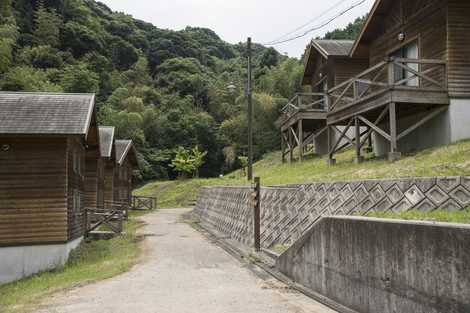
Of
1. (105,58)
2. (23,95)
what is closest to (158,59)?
(105,58)

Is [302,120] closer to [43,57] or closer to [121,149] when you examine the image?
[121,149]

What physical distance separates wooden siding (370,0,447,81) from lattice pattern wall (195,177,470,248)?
6.77 meters

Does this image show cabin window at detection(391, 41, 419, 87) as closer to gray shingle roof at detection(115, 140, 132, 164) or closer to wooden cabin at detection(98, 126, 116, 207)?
wooden cabin at detection(98, 126, 116, 207)

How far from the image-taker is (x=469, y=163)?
8617mm

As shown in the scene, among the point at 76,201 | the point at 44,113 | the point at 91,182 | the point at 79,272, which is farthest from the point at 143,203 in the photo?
the point at 79,272

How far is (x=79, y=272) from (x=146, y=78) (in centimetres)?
6184

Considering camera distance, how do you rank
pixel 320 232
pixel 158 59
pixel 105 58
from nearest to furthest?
pixel 320 232 < pixel 105 58 < pixel 158 59

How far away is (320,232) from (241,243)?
→ 717 centimetres

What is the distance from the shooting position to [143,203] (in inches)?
1410

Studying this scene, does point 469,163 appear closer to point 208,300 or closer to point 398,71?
point 208,300

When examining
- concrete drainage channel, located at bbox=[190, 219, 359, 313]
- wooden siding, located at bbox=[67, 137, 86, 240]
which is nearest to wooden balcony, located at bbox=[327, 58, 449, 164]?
concrete drainage channel, located at bbox=[190, 219, 359, 313]

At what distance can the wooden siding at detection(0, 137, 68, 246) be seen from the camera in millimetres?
12617

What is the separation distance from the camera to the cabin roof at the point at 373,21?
16.1 meters

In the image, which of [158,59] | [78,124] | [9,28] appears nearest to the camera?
[78,124]
